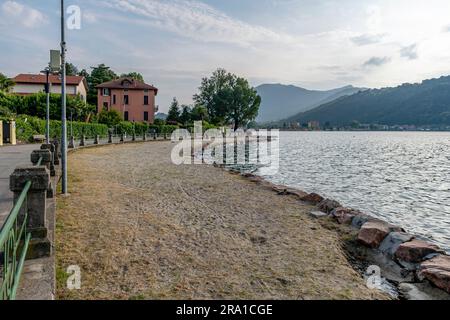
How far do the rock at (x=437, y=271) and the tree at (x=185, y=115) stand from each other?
71.1 metres

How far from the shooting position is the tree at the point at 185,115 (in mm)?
77562

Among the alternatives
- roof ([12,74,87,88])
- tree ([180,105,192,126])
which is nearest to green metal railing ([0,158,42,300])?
roof ([12,74,87,88])

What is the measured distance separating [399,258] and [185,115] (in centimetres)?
7435

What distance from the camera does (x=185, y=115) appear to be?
259 ft

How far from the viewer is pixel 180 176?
16.7 m

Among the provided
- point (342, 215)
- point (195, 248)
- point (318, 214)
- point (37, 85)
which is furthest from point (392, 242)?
point (37, 85)

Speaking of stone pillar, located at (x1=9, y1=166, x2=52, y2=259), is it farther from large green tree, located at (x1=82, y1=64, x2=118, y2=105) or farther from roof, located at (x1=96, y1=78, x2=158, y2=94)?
large green tree, located at (x1=82, y1=64, x2=118, y2=105)

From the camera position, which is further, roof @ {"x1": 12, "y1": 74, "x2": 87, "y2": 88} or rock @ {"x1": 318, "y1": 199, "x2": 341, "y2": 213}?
roof @ {"x1": 12, "y1": 74, "x2": 87, "y2": 88}

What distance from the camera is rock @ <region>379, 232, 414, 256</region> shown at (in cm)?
719

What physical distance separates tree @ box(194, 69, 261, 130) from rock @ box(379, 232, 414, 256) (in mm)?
82610

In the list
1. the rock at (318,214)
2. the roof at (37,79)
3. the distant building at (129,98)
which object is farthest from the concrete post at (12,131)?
the distant building at (129,98)

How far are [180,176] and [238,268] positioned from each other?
1136cm
